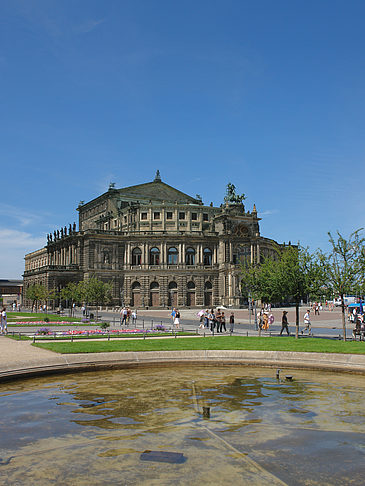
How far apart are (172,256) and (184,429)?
271 feet

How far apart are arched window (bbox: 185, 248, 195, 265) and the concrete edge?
241ft

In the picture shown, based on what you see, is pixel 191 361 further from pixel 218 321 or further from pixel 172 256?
pixel 172 256

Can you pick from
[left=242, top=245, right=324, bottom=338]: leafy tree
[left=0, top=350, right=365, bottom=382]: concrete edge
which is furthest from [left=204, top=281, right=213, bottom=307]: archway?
[left=0, top=350, right=365, bottom=382]: concrete edge

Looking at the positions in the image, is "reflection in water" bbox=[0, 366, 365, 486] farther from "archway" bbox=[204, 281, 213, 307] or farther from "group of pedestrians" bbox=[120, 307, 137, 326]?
"archway" bbox=[204, 281, 213, 307]

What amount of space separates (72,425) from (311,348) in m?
13.9

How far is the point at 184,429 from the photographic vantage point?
11398 mm

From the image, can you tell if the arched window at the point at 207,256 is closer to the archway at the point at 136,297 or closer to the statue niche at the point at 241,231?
the statue niche at the point at 241,231

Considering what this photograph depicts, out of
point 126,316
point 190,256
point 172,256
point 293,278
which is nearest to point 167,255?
point 172,256

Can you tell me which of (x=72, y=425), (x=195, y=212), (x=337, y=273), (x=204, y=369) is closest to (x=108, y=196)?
(x=195, y=212)

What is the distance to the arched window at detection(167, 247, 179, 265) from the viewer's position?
307ft

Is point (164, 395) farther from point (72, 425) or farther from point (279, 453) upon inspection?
point (279, 453)

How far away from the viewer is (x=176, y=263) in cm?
9338

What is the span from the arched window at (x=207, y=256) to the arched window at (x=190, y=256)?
2.35m

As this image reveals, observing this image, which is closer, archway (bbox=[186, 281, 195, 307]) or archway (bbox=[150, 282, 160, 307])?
archway (bbox=[150, 282, 160, 307])
